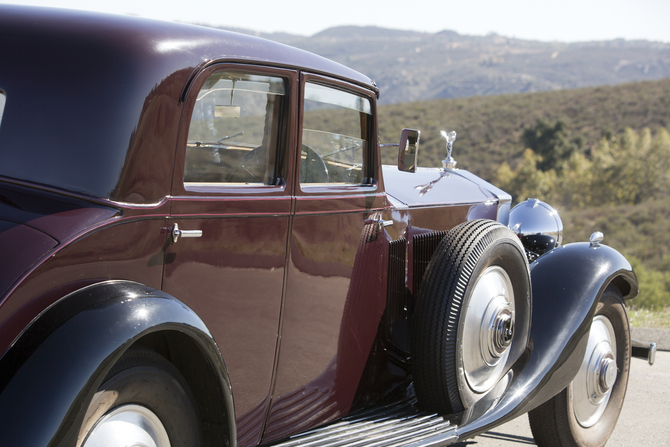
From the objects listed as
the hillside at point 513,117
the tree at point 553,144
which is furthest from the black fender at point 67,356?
the tree at point 553,144

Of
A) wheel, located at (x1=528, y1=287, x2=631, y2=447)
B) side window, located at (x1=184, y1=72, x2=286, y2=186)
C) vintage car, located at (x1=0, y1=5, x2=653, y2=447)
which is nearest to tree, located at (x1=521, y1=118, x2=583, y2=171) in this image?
wheel, located at (x1=528, y1=287, x2=631, y2=447)

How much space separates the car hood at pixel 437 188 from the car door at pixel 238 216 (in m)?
1.01

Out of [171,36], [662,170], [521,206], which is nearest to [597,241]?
[521,206]

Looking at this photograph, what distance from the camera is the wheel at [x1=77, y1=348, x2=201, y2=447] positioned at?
5.35ft

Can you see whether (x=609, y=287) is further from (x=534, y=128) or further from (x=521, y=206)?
(x=534, y=128)

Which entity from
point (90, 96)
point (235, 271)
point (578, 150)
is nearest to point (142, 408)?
point (235, 271)

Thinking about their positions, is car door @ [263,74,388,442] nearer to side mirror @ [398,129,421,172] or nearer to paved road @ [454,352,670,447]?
side mirror @ [398,129,421,172]

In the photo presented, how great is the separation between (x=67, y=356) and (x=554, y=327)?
2605mm

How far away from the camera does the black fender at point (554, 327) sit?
3025 millimetres

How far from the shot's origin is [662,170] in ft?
119

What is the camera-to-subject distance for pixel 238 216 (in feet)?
6.89

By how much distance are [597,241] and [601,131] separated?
45367 mm

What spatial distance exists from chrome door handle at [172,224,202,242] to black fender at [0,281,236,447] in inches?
9.1

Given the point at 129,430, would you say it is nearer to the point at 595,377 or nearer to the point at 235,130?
the point at 235,130
